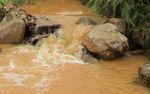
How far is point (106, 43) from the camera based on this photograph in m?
7.50

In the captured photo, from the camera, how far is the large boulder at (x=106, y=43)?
7.50m

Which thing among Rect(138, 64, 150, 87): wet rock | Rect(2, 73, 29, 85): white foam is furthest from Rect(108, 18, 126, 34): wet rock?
Rect(2, 73, 29, 85): white foam

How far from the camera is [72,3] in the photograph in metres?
11.5

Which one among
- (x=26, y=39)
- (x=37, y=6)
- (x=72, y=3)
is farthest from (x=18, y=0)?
(x=26, y=39)

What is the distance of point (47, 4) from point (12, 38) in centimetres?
320

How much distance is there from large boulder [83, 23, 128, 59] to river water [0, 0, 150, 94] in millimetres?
170

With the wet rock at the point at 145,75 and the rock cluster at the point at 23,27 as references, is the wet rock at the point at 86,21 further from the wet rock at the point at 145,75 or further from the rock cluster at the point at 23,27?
the wet rock at the point at 145,75

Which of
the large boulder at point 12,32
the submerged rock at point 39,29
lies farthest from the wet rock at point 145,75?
the large boulder at point 12,32

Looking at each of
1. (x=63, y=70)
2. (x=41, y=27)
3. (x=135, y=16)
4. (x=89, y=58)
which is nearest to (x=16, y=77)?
(x=63, y=70)

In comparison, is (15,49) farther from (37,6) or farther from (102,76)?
(37,6)

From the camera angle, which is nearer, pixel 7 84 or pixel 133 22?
pixel 7 84

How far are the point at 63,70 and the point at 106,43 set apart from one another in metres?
1.13

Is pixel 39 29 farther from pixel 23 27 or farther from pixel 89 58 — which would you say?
pixel 89 58

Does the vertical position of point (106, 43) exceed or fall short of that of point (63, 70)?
it exceeds it
